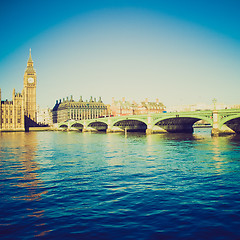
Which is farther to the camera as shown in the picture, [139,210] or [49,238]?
[139,210]

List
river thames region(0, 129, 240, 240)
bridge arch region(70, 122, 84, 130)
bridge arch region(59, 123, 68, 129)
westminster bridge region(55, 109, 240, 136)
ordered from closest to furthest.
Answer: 1. river thames region(0, 129, 240, 240)
2. westminster bridge region(55, 109, 240, 136)
3. bridge arch region(70, 122, 84, 130)
4. bridge arch region(59, 123, 68, 129)

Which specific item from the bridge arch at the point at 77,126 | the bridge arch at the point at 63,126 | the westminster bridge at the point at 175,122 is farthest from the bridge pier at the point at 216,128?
the bridge arch at the point at 63,126

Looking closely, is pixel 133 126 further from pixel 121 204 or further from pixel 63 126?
pixel 121 204

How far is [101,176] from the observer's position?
2230 centimetres

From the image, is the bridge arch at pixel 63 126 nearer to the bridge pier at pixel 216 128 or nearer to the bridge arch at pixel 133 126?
the bridge arch at pixel 133 126

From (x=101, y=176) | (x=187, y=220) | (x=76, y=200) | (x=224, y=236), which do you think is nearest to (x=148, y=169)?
(x=101, y=176)

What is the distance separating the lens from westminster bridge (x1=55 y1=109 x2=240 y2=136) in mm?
70000

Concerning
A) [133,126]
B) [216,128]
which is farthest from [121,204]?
[133,126]

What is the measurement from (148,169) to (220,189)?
8344 mm

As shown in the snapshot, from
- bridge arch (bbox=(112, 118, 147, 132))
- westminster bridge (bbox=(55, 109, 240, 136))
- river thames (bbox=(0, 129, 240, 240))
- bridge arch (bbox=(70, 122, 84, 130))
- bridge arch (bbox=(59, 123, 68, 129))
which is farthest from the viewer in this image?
bridge arch (bbox=(59, 123, 68, 129))

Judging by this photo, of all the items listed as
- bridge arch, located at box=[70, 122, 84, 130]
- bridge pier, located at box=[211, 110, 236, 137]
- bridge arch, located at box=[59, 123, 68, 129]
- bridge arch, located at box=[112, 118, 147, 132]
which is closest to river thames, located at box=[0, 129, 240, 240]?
bridge pier, located at box=[211, 110, 236, 137]

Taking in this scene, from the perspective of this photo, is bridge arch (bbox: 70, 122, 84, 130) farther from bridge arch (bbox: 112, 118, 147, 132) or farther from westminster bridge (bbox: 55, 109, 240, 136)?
bridge arch (bbox: 112, 118, 147, 132)

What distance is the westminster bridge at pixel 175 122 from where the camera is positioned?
70.0 meters

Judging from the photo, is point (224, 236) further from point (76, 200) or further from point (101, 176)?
point (101, 176)
